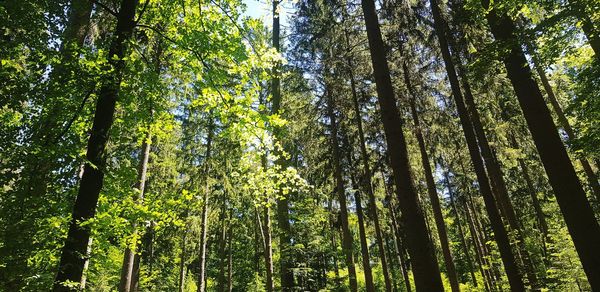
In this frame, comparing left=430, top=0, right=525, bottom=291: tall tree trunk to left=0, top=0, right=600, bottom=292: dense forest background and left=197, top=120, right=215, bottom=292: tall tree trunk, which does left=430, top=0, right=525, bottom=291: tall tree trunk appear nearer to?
left=0, top=0, right=600, bottom=292: dense forest background

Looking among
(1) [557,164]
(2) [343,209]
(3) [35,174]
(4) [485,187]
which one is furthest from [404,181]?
(2) [343,209]

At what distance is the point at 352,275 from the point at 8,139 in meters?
14.2

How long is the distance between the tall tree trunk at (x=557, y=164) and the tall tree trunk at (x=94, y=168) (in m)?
7.13

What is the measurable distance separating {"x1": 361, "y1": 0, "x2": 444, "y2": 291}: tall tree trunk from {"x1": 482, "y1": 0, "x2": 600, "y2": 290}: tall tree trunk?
2479 mm

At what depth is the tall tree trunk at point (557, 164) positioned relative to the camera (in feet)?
21.7

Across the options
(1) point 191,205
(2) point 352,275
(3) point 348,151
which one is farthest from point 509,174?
(1) point 191,205

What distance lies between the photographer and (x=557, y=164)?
281 inches

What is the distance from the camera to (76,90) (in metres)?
5.43

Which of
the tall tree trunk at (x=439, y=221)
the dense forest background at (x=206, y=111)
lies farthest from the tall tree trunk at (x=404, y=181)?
the tall tree trunk at (x=439, y=221)

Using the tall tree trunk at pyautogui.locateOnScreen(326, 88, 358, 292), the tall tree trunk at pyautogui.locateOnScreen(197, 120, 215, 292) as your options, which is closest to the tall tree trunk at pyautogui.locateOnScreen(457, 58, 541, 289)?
the tall tree trunk at pyautogui.locateOnScreen(326, 88, 358, 292)

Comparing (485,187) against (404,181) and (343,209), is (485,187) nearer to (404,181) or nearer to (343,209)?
(404,181)

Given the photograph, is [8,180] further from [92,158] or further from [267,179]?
[267,179]

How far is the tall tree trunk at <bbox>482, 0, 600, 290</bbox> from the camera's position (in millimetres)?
6620

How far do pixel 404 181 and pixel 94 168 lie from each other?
209 inches
